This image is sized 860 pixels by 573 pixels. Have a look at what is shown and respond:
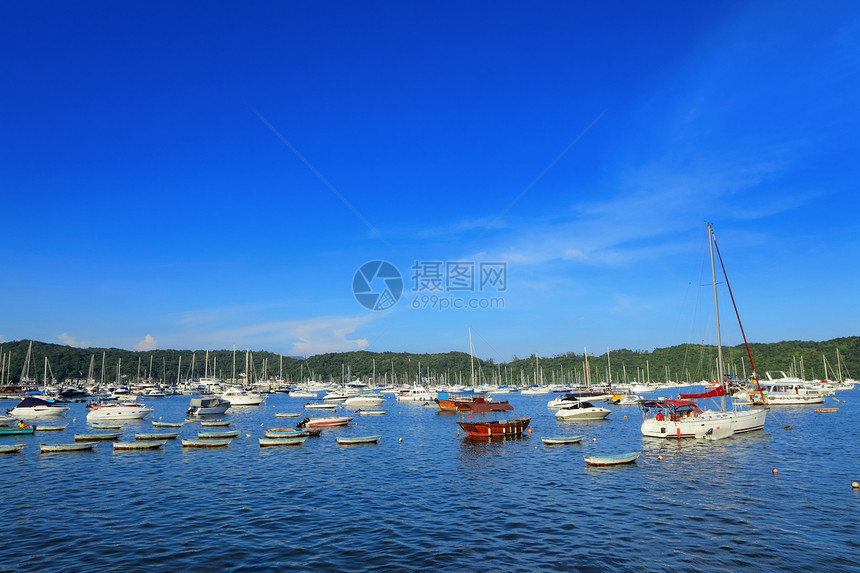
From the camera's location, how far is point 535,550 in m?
19.6

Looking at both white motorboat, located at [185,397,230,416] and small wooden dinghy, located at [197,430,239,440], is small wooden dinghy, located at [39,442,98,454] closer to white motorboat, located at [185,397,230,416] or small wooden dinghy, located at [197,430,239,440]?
small wooden dinghy, located at [197,430,239,440]

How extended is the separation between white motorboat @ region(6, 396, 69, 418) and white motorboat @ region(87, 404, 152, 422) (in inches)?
238

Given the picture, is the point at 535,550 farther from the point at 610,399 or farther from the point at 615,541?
the point at 610,399

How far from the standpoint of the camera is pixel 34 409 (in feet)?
258

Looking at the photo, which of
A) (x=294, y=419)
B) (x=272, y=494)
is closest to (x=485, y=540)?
(x=272, y=494)

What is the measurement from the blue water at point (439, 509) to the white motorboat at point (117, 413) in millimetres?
31844

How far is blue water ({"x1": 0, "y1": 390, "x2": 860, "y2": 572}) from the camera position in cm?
1888

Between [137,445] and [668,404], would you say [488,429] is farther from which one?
[137,445]

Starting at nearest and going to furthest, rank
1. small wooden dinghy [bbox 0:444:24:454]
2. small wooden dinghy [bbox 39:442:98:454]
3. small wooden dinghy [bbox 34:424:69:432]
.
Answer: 1. small wooden dinghy [bbox 0:444:24:454]
2. small wooden dinghy [bbox 39:442:98:454]
3. small wooden dinghy [bbox 34:424:69:432]

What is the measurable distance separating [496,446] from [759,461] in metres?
22.1

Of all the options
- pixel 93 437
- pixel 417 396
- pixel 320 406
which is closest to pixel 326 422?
pixel 93 437

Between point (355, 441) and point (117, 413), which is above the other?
point (117, 413)

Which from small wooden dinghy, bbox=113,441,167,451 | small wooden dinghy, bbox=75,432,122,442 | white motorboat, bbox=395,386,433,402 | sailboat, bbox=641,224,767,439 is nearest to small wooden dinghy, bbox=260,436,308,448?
small wooden dinghy, bbox=113,441,167,451

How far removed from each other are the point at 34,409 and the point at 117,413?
1351cm
